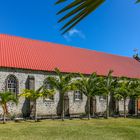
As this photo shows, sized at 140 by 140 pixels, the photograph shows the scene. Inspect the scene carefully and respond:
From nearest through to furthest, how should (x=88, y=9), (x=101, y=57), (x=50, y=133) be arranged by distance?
(x=88, y=9), (x=50, y=133), (x=101, y=57)

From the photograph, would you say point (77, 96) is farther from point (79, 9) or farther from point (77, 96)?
point (79, 9)

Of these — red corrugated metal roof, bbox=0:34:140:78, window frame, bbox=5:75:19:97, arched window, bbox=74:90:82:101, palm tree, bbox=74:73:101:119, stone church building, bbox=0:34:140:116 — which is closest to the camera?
window frame, bbox=5:75:19:97

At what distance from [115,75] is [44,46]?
9.26 metres

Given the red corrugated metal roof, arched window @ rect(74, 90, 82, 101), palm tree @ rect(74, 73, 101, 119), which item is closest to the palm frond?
the red corrugated metal roof

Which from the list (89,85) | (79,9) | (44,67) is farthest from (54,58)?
(79,9)

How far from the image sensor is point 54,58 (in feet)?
105

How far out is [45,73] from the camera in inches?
1150

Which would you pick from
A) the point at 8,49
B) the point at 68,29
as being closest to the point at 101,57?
the point at 8,49

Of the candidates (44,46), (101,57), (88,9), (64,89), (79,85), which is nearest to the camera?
(88,9)

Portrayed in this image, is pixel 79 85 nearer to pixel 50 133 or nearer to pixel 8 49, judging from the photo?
pixel 8 49

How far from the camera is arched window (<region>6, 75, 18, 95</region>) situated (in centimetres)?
2686

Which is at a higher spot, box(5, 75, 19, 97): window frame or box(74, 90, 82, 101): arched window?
box(5, 75, 19, 97): window frame

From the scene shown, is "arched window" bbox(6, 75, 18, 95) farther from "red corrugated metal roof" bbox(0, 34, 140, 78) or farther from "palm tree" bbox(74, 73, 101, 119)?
"palm tree" bbox(74, 73, 101, 119)

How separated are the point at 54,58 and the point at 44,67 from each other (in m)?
3.10
